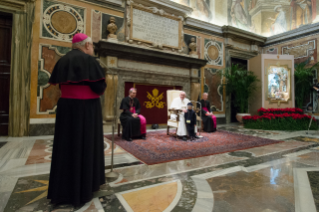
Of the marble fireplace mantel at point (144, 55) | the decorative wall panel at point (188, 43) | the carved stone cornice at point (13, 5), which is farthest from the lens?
the decorative wall panel at point (188, 43)

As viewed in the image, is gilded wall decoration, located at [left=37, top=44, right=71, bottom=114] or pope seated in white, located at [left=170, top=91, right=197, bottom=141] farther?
gilded wall decoration, located at [left=37, top=44, right=71, bottom=114]

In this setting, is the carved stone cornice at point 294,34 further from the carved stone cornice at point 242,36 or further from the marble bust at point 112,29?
the marble bust at point 112,29

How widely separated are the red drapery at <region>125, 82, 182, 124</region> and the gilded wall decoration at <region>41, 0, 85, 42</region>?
2184mm

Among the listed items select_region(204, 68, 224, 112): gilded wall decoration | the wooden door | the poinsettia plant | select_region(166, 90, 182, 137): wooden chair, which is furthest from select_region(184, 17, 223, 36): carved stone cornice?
the wooden door

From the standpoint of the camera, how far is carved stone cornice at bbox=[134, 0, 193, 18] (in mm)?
5965

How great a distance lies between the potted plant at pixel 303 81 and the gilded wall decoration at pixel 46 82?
887cm

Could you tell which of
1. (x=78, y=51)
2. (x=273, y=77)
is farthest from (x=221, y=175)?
(x=273, y=77)

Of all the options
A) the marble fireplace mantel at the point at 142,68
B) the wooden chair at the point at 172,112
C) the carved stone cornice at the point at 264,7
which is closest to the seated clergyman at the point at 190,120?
the wooden chair at the point at 172,112

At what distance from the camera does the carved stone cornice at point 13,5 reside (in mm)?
4172

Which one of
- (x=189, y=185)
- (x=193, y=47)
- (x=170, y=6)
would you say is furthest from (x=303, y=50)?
(x=189, y=185)

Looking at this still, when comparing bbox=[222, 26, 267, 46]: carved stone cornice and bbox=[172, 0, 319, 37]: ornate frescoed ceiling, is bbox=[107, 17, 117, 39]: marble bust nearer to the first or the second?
bbox=[172, 0, 319, 37]: ornate frescoed ceiling

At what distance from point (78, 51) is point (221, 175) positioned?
1991 mm

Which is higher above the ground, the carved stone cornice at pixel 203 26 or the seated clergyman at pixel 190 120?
the carved stone cornice at pixel 203 26

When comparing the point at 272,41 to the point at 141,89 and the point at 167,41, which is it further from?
the point at 141,89
